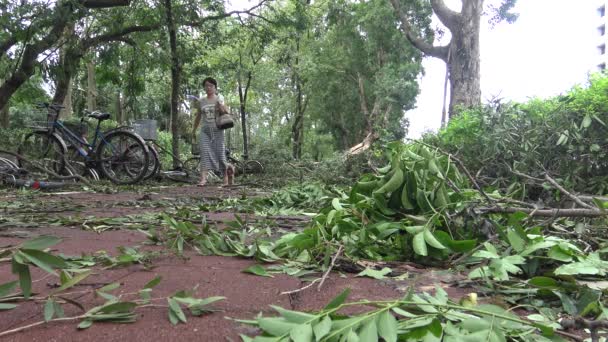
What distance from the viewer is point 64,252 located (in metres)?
2.21

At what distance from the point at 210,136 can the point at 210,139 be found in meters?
0.06

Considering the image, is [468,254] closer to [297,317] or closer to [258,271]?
[258,271]

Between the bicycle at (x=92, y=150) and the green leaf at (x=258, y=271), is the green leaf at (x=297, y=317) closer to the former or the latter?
the green leaf at (x=258, y=271)

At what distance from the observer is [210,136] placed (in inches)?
343

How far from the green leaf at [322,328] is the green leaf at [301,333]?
14 mm

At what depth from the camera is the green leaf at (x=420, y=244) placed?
1715 millimetres

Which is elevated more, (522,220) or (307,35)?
(307,35)

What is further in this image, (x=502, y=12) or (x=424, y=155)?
(x=502, y=12)

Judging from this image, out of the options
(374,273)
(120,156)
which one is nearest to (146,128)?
(120,156)

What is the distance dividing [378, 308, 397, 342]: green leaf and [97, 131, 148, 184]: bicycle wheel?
8067mm

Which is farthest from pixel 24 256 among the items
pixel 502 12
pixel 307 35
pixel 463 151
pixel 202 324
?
pixel 307 35

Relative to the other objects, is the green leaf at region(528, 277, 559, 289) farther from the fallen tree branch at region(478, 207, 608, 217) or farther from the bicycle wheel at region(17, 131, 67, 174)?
the bicycle wheel at region(17, 131, 67, 174)

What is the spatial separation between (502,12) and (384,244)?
15.6 metres

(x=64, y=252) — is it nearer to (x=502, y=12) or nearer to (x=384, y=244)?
(x=384, y=244)
